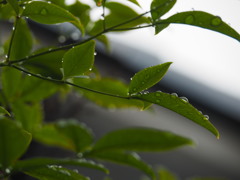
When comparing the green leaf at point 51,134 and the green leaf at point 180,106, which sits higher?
the green leaf at point 180,106

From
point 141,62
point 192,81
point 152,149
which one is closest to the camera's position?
point 152,149

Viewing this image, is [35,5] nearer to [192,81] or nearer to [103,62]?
[103,62]

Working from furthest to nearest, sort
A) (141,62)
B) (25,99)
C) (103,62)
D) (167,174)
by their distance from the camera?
(141,62) < (103,62) < (167,174) < (25,99)

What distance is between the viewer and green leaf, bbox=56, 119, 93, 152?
766 millimetres

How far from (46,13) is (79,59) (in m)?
0.08

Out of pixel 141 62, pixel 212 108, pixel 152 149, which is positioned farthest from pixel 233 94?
pixel 152 149

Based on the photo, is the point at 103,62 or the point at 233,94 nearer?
the point at 103,62

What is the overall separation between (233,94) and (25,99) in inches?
101

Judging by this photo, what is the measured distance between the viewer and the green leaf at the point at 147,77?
1.66 ft

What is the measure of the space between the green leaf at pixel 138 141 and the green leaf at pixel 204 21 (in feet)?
0.87

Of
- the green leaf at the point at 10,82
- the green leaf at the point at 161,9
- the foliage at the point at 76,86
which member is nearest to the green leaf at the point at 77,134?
the foliage at the point at 76,86

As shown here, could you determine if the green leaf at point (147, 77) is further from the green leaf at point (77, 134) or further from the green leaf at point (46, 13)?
the green leaf at point (77, 134)

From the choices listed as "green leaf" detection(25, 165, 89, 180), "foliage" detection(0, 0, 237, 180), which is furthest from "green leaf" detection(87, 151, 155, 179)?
"green leaf" detection(25, 165, 89, 180)

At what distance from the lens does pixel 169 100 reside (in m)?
0.48
